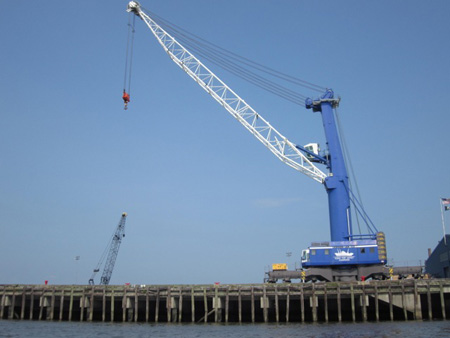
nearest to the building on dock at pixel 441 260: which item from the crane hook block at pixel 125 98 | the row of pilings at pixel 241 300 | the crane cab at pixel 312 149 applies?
the row of pilings at pixel 241 300

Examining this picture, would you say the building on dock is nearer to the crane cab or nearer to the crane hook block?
the crane cab

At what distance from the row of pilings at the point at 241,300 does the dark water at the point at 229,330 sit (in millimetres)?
2407

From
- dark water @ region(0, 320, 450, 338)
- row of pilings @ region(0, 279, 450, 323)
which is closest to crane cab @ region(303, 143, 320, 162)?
row of pilings @ region(0, 279, 450, 323)

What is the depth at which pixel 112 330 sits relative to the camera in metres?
40.0

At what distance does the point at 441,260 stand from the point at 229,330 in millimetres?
39471

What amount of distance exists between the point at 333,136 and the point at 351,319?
23241mm

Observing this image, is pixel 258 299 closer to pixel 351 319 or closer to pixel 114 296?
pixel 351 319

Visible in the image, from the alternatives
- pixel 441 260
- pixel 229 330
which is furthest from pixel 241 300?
pixel 441 260

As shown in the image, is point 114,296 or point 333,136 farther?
point 333,136

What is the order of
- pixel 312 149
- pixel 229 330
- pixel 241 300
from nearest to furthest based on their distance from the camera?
pixel 229 330 < pixel 241 300 < pixel 312 149

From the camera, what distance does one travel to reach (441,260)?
209 ft

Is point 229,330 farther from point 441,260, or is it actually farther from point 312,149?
point 441,260

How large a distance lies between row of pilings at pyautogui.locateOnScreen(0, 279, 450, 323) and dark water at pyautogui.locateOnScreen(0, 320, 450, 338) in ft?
7.90

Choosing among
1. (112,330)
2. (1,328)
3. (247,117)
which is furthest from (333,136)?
(1,328)
